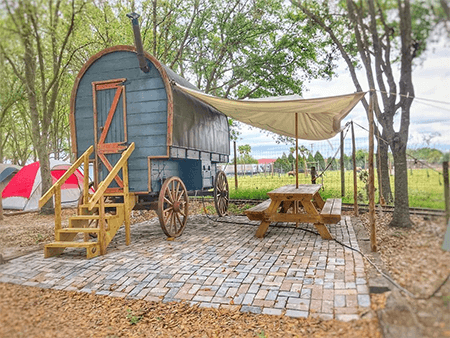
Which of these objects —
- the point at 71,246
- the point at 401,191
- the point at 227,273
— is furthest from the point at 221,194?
the point at 401,191

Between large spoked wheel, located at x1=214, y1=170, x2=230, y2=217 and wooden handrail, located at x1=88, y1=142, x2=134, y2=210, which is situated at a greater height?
wooden handrail, located at x1=88, y1=142, x2=134, y2=210

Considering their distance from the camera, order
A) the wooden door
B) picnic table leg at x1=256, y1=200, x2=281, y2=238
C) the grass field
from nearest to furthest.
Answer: the grass field → picnic table leg at x1=256, y1=200, x2=281, y2=238 → the wooden door

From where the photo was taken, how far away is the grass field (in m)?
2.20

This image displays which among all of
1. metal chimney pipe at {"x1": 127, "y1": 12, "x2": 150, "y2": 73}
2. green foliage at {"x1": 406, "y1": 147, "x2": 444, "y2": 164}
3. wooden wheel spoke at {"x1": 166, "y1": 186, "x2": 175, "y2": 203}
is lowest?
wooden wheel spoke at {"x1": 166, "y1": 186, "x2": 175, "y2": 203}

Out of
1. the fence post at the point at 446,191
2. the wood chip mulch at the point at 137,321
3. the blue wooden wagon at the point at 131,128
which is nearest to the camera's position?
the fence post at the point at 446,191

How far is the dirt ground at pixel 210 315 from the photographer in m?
1.86

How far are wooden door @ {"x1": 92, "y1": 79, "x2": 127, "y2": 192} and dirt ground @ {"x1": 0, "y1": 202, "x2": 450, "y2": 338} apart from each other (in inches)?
109

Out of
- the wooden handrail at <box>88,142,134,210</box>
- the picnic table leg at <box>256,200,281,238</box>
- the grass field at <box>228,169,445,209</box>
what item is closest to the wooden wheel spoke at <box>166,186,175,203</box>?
the wooden handrail at <box>88,142,134,210</box>

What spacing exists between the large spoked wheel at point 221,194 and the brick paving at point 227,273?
8.93ft

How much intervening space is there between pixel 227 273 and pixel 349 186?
7820 mm

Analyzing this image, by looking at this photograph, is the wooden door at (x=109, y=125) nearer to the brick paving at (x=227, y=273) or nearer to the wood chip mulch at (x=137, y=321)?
the brick paving at (x=227, y=273)

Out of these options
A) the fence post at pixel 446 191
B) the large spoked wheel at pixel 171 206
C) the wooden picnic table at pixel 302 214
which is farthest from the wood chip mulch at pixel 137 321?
the wooden picnic table at pixel 302 214

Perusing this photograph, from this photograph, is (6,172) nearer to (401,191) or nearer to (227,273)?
(227,273)

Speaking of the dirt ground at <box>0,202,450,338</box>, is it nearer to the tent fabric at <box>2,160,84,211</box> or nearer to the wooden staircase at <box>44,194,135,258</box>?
the wooden staircase at <box>44,194,135,258</box>
